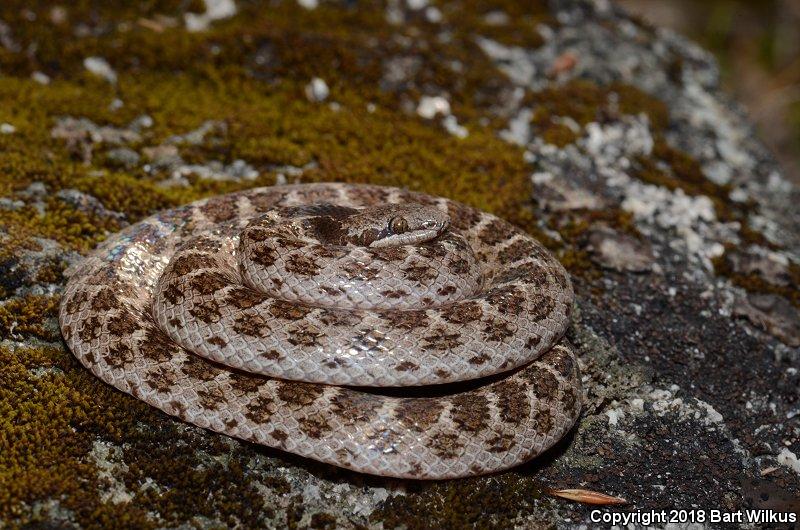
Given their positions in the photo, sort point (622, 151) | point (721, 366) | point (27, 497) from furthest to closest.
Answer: point (622, 151), point (721, 366), point (27, 497)

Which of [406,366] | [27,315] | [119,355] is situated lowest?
[27,315]

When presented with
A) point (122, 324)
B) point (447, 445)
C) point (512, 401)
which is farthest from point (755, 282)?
point (122, 324)

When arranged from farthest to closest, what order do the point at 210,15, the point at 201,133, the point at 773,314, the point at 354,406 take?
the point at 210,15 → the point at 201,133 → the point at 773,314 → the point at 354,406

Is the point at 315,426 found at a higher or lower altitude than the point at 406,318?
lower

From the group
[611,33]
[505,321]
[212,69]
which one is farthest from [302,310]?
[611,33]

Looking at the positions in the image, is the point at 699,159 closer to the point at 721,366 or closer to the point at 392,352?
the point at 721,366

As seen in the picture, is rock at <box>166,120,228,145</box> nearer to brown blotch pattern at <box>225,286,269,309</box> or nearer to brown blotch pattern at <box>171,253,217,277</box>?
brown blotch pattern at <box>171,253,217,277</box>

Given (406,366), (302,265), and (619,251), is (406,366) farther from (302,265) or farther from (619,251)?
(619,251)
